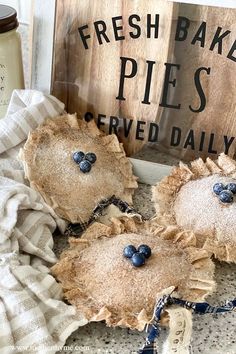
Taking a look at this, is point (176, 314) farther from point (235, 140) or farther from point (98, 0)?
point (98, 0)

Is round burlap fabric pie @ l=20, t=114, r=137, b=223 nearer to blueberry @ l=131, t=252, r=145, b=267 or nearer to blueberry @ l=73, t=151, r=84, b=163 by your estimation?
blueberry @ l=73, t=151, r=84, b=163

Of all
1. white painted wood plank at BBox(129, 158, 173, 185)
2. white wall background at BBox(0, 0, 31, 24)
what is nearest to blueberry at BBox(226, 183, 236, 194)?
white painted wood plank at BBox(129, 158, 173, 185)

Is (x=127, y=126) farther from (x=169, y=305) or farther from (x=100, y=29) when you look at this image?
(x=169, y=305)

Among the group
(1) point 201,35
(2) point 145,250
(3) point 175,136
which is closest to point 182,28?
(1) point 201,35

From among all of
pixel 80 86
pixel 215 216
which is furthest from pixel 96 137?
pixel 215 216

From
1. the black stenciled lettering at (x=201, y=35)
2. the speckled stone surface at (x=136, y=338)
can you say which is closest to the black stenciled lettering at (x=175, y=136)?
the black stenciled lettering at (x=201, y=35)
